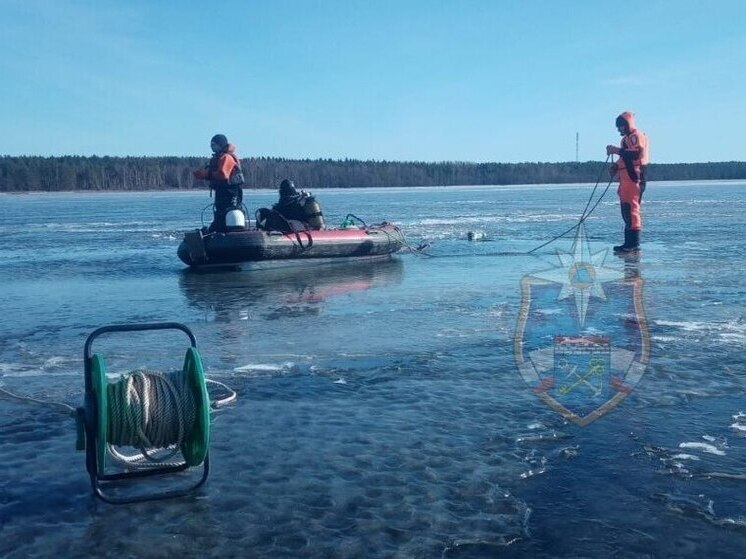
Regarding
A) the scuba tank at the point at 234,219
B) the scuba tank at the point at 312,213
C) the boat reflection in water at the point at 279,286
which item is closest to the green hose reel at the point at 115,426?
the boat reflection in water at the point at 279,286

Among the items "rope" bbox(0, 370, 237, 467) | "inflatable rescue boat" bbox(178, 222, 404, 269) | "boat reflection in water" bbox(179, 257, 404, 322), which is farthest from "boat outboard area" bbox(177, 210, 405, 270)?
"rope" bbox(0, 370, 237, 467)

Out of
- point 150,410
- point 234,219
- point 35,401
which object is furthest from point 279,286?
point 150,410

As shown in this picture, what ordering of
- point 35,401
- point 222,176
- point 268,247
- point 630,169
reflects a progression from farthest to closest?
1. point 630,169
2. point 222,176
3. point 268,247
4. point 35,401

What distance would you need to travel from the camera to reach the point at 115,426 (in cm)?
440

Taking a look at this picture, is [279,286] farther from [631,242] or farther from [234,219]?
[631,242]

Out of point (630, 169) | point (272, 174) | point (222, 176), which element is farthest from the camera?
point (272, 174)

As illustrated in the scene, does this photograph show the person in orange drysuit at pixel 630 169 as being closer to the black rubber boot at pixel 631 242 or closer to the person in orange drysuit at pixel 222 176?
the black rubber boot at pixel 631 242

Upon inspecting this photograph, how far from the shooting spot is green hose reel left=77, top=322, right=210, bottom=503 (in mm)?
A: 4258

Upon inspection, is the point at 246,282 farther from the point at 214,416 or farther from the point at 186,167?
the point at 186,167

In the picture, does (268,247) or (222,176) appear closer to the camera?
(268,247)

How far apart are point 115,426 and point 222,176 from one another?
1058cm

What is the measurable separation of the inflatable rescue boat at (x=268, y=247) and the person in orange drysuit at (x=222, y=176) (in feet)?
1.53

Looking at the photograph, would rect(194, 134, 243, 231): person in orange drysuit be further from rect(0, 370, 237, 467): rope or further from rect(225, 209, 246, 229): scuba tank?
rect(0, 370, 237, 467): rope

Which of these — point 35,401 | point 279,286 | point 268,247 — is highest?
point 268,247
